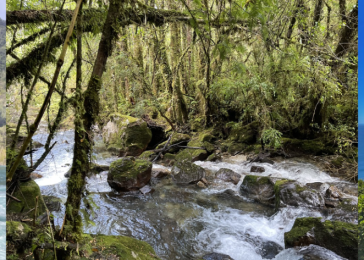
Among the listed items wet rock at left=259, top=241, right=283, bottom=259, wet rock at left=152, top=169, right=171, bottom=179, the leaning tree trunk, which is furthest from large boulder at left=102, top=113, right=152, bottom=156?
the leaning tree trunk

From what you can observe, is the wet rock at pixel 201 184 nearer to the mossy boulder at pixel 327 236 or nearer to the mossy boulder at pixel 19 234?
the mossy boulder at pixel 327 236

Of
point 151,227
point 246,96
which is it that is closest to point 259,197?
point 151,227

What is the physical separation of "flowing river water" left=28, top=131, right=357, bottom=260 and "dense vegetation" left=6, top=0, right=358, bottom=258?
101cm

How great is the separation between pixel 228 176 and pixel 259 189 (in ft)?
3.80

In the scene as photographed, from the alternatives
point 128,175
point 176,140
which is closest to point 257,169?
point 176,140

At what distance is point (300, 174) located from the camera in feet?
20.5

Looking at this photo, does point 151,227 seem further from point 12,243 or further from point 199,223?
point 12,243

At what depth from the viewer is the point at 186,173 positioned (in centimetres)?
612

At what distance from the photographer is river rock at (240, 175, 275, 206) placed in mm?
4938

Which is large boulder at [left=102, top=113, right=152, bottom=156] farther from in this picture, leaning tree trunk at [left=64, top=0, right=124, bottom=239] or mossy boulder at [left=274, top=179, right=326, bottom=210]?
leaning tree trunk at [left=64, top=0, right=124, bottom=239]

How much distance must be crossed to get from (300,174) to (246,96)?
3.15m

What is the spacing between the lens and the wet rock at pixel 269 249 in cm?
337

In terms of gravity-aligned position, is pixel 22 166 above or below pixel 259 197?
above

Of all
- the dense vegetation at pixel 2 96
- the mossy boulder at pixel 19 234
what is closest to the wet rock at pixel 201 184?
the mossy boulder at pixel 19 234
